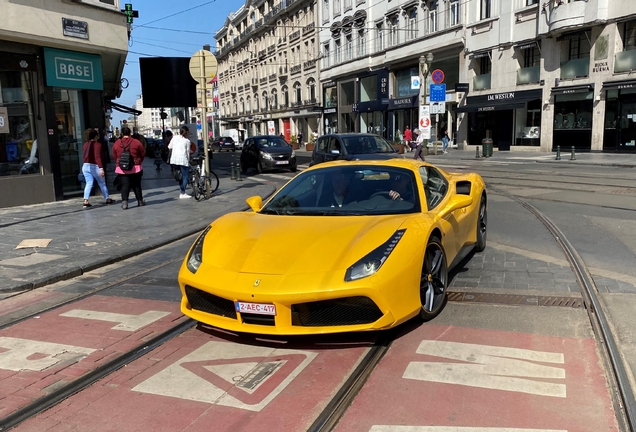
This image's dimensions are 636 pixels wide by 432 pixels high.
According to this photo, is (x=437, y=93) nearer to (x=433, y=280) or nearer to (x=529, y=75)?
(x=529, y=75)

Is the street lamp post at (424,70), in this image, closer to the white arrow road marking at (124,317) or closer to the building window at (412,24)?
the building window at (412,24)

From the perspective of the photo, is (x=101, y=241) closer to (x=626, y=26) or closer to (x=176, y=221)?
(x=176, y=221)

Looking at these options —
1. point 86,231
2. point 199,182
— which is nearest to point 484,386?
point 86,231

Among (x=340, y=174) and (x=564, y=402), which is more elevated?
(x=340, y=174)

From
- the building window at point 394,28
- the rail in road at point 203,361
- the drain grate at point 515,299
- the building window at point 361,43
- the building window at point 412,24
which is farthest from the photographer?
the building window at point 361,43

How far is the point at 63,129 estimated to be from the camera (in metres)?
13.1

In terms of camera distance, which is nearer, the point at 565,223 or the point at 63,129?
the point at 565,223

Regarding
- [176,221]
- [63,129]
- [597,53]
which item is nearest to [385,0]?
[597,53]

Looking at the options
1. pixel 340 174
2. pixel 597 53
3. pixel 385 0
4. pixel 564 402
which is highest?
pixel 385 0

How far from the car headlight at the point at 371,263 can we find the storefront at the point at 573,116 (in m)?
28.4

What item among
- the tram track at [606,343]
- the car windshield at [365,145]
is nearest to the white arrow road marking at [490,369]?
the tram track at [606,343]

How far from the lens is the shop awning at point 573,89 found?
27.7 m

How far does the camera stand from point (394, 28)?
141 ft

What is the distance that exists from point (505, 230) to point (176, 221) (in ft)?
19.2
